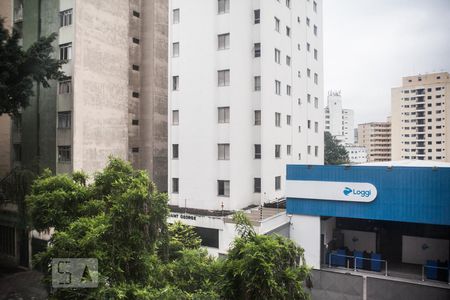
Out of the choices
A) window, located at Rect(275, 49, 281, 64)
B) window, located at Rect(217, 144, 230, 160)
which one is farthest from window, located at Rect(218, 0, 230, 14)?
window, located at Rect(217, 144, 230, 160)

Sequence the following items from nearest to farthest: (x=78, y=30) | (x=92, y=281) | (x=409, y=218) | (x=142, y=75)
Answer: (x=92, y=281)
(x=409, y=218)
(x=78, y=30)
(x=142, y=75)

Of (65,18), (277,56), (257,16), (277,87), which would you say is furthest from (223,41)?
(65,18)

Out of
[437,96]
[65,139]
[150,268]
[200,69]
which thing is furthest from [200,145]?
[437,96]

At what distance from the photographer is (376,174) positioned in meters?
21.6

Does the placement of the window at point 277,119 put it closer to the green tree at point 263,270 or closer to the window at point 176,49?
the window at point 176,49

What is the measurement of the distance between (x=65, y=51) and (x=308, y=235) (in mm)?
25808

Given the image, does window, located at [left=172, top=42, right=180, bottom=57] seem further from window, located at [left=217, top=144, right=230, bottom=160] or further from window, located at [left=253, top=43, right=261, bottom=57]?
window, located at [left=217, top=144, right=230, bottom=160]

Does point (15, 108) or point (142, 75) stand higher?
point (142, 75)

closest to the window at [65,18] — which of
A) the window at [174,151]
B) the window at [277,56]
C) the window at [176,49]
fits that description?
the window at [176,49]

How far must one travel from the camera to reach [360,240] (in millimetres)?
26922

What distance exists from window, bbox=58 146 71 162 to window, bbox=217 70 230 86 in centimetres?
1458

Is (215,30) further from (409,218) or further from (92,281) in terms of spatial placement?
(92,281)

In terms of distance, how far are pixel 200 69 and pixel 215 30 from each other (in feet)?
12.0

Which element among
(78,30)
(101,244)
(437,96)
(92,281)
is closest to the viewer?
(92,281)
